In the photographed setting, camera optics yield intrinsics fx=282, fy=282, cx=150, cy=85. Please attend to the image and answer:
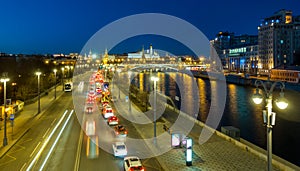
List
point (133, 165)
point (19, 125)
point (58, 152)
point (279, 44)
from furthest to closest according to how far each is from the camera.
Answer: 1. point (279, 44)
2. point (19, 125)
3. point (58, 152)
4. point (133, 165)

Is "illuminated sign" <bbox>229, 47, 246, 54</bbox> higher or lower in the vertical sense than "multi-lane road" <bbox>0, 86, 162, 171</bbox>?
higher

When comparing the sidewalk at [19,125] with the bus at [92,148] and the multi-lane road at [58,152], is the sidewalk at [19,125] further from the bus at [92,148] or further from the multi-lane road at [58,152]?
the bus at [92,148]

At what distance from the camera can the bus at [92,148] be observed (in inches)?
537

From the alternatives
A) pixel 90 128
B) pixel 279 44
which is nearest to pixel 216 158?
pixel 90 128

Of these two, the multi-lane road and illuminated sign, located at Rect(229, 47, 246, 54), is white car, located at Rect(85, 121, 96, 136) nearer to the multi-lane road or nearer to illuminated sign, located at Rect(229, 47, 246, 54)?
the multi-lane road

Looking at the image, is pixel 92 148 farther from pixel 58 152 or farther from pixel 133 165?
pixel 133 165

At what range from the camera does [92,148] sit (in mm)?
14781

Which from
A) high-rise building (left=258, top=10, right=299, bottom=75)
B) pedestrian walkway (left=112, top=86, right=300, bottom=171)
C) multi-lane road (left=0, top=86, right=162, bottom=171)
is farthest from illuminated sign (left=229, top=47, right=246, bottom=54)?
pedestrian walkway (left=112, top=86, right=300, bottom=171)

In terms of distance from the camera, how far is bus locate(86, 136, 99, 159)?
44.7 ft

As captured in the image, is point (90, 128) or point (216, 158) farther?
point (90, 128)

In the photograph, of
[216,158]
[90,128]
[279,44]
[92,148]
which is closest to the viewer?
[216,158]

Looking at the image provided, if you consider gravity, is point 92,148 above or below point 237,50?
below

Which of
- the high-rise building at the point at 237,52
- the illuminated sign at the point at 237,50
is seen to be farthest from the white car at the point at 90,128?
the illuminated sign at the point at 237,50

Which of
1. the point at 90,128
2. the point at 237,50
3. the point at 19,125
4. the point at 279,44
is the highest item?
the point at 237,50
